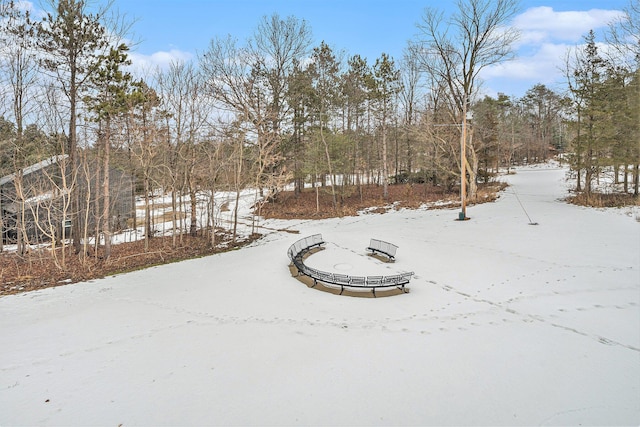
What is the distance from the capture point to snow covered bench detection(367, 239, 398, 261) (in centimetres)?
1178

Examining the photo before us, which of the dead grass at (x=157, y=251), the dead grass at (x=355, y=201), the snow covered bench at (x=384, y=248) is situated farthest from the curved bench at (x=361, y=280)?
the dead grass at (x=355, y=201)

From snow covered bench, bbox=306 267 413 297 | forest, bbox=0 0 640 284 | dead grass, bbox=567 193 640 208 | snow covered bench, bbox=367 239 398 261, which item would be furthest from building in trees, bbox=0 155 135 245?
dead grass, bbox=567 193 640 208

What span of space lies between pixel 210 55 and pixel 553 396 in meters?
22.0

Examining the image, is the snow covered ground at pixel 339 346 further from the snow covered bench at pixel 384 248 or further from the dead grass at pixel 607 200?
the dead grass at pixel 607 200

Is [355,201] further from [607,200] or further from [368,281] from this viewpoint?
[368,281]

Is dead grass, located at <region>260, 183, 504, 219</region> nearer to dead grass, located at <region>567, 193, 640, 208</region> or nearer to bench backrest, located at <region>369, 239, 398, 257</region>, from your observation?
dead grass, located at <region>567, 193, 640, 208</region>

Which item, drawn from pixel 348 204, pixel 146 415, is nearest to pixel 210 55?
pixel 348 204

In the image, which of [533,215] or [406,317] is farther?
[533,215]

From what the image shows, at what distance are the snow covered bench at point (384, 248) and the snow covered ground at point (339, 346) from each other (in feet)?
1.62

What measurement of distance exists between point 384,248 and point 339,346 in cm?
674

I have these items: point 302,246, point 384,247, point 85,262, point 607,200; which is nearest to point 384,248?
point 384,247

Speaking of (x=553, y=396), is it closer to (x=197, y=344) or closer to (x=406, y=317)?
(x=406, y=317)

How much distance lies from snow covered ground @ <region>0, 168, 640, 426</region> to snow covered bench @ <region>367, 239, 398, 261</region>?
49 centimetres

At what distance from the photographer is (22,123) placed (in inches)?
536
